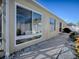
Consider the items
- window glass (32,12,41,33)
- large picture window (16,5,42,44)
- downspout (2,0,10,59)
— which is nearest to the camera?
downspout (2,0,10,59)

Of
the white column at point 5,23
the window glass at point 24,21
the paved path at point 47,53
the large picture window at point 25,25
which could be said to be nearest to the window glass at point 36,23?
the large picture window at point 25,25

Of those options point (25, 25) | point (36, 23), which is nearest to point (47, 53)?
point (25, 25)

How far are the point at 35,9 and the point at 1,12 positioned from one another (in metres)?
3.95

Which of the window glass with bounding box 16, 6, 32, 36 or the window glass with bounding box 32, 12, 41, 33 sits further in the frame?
the window glass with bounding box 32, 12, 41, 33

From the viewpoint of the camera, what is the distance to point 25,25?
8.05m

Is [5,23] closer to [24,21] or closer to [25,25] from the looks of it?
[24,21]

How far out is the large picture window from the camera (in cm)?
701

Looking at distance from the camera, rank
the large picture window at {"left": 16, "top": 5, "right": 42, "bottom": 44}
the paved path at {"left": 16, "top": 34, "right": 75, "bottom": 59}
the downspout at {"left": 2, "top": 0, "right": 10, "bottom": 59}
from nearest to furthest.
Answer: the paved path at {"left": 16, "top": 34, "right": 75, "bottom": 59} < the downspout at {"left": 2, "top": 0, "right": 10, "bottom": 59} < the large picture window at {"left": 16, "top": 5, "right": 42, "bottom": 44}

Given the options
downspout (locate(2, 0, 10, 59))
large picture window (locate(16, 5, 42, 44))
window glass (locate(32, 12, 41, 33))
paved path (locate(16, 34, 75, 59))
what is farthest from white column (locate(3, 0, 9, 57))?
window glass (locate(32, 12, 41, 33))

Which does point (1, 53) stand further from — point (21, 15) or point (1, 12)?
point (21, 15)

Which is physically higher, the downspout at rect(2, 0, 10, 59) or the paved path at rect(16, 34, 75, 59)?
the downspout at rect(2, 0, 10, 59)

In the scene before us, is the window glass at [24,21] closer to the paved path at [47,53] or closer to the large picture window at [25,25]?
the large picture window at [25,25]

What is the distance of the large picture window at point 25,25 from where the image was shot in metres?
7.01

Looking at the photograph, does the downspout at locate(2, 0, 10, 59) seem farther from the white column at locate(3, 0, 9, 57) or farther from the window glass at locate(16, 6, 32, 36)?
the window glass at locate(16, 6, 32, 36)
